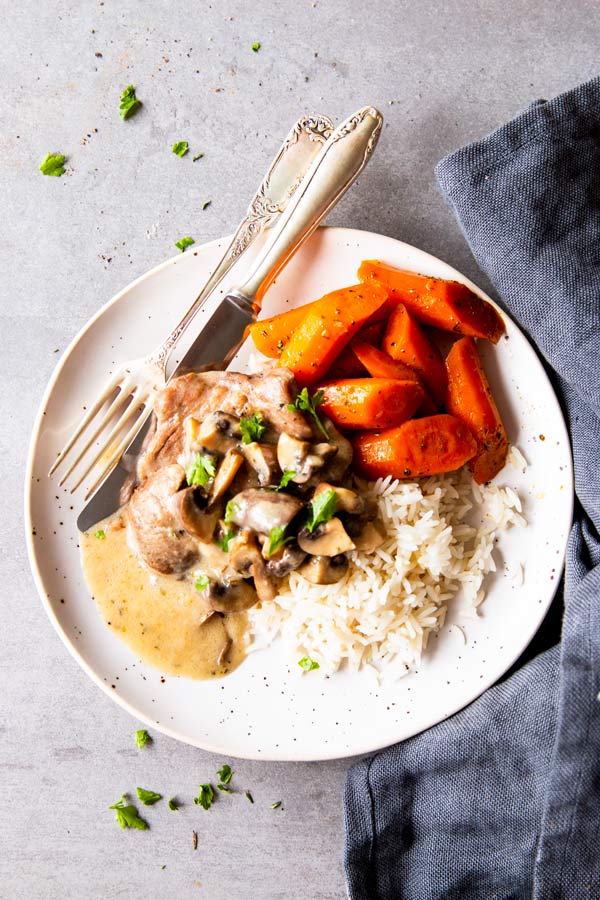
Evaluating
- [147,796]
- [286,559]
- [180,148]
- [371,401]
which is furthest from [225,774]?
[180,148]

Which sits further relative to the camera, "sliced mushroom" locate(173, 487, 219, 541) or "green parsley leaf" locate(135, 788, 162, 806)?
"green parsley leaf" locate(135, 788, 162, 806)

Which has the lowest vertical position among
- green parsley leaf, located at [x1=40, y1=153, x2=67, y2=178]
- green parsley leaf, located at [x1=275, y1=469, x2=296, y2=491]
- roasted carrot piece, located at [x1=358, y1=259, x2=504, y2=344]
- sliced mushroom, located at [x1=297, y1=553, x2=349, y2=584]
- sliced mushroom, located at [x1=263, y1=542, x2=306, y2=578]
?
sliced mushroom, located at [x1=297, y1=553, x2=349, y2=584]

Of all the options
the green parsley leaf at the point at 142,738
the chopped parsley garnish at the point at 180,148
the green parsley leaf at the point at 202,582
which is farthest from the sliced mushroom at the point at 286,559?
the chopped parsley garnish at the point at 180,148

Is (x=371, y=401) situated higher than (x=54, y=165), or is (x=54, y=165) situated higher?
(x=54, y=165)

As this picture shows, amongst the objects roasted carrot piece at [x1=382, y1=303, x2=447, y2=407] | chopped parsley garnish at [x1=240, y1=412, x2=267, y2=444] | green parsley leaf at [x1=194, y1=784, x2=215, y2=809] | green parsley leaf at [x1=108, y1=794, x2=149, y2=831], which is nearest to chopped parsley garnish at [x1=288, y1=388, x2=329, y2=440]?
chopped parsley garnish at [x1=240, y1=412, x2=267, y2=444]

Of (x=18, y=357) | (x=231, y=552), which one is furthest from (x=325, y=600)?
(x=18, y=357)

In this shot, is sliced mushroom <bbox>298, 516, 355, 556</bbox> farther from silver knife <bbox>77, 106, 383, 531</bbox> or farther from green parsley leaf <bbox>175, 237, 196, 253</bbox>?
green parsley leaf <bbox>175, 237, 196, 253</bbox>

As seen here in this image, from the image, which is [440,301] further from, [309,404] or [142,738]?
[142,738]
